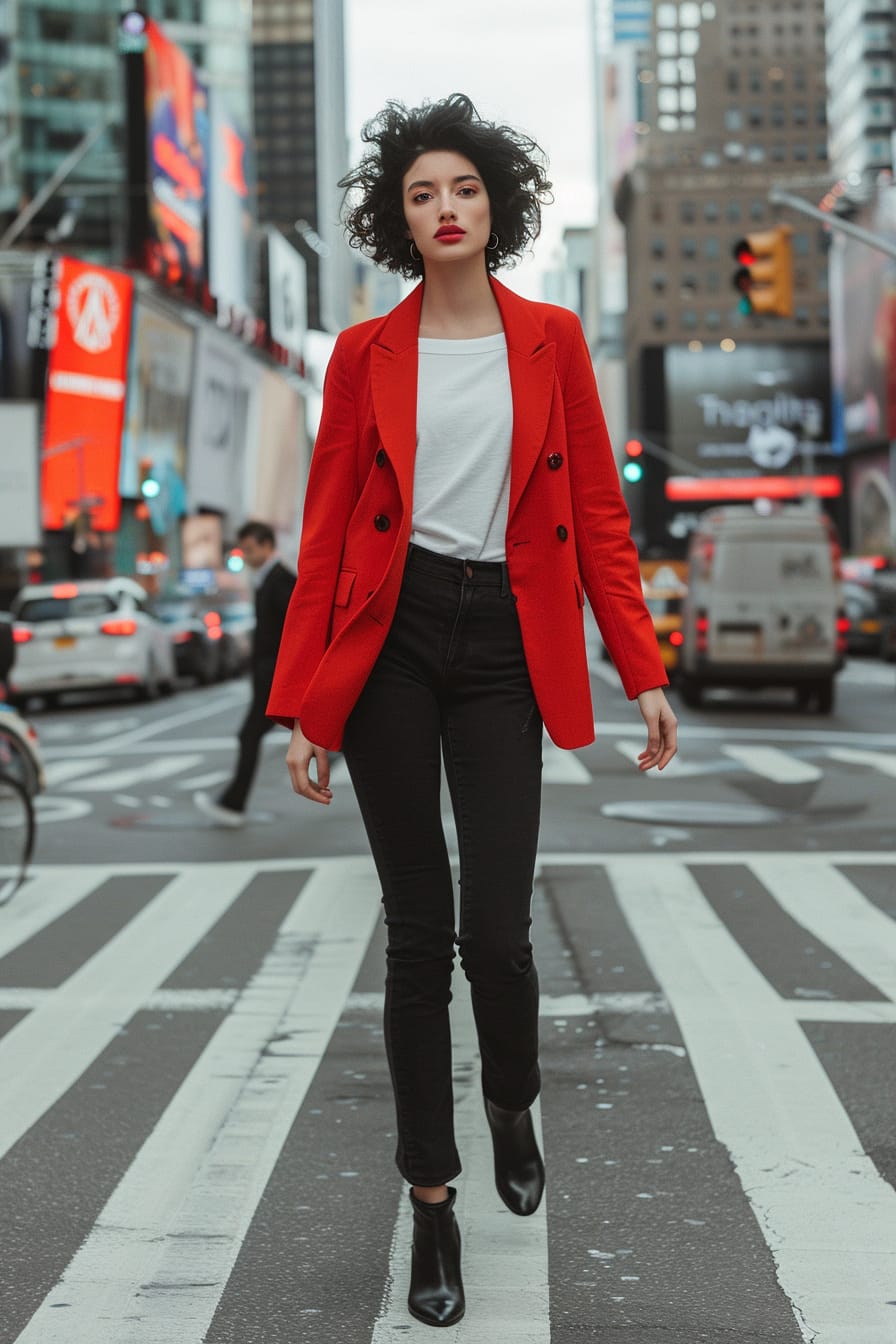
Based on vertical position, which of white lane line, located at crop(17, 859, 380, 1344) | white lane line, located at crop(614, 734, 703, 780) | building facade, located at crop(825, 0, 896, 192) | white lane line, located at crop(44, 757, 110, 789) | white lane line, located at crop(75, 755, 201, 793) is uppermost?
building facade, located at crop(825, 0, 896, 192)

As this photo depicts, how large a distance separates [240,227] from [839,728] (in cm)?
7812

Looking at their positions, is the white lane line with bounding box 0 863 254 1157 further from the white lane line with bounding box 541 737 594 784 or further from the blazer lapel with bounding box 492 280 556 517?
the white lane line with bounding box 541 737 594 784

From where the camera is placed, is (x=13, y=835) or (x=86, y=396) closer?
(x=13, y=835)

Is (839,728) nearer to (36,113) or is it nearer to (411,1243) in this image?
(411,1243)

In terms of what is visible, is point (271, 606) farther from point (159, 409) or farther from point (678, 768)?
point (159, 409)

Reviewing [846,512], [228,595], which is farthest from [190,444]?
[846,512]

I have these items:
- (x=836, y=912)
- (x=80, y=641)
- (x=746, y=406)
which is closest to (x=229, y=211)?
(x=746, y=406)

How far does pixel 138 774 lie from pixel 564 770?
3.38 meters

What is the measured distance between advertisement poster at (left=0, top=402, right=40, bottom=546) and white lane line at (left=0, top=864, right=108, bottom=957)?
33278mm

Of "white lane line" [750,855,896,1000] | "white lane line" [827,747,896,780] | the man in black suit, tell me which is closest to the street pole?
"white lane line" [827,747,896,780]

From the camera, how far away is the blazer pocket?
11.5ft

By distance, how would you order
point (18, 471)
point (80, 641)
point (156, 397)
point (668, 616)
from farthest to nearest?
point (156, 397)
point (18, 471)
point (668, 616)
point (80, 641)

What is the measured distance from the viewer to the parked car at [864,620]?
1403 inches

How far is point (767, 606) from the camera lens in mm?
22516
